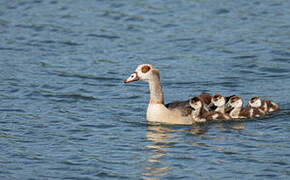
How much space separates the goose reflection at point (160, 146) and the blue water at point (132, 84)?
20 mm

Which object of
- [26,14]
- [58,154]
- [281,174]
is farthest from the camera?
[26,14]

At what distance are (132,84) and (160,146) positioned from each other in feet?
17.2

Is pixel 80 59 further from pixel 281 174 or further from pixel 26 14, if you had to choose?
pixel 281 174

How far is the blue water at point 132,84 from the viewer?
12.3 m

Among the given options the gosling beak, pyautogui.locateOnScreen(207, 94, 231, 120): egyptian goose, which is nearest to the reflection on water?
pyautogui.locateOnScreen(207, 94, 231, 120): egyptian goose

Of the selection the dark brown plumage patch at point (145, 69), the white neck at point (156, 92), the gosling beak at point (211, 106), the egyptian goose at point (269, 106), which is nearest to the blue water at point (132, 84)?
the egyptian goose at point (269, 106)

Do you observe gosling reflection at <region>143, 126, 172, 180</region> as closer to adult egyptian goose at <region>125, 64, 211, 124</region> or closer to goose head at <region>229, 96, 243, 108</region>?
adult egyptian goose at <region>125, 64, 211, 124</region>

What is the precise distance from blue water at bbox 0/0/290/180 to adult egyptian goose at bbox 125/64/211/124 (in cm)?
19

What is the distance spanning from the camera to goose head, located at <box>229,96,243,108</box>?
585 inches

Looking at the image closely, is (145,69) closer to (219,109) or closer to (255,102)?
(219,109)

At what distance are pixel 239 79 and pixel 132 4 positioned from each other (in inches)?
343

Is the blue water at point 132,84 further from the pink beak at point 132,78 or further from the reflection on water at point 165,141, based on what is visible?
the pink beak at point 132,78

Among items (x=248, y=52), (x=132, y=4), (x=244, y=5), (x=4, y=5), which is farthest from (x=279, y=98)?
(x=4, y=5)

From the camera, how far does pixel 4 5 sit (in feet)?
87.2
